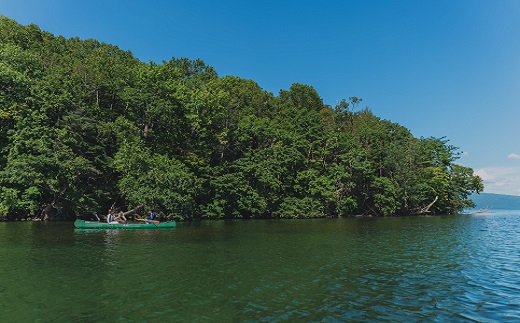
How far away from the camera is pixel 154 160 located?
4856cm

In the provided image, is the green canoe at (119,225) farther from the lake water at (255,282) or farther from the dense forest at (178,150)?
the lake water at (255,282)

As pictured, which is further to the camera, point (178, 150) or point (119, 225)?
point (178, 150)

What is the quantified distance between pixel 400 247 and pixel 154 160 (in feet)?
120

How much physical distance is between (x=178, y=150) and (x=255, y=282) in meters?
46.9

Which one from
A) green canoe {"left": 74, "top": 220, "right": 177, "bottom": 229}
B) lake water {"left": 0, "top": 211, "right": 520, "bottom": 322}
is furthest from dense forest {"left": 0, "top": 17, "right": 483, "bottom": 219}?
lake water {"left": 0, "top": 211, "right": 520, "bottom": 322}

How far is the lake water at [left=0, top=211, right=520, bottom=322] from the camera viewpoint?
10.5 metres

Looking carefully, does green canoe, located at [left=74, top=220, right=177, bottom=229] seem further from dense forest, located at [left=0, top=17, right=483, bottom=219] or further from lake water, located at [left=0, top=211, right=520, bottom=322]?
lake water, located at [left=0, top=211, right=520, bottom=322]

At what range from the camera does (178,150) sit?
191 feet

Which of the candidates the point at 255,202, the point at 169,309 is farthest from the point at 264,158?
the point at 169,309

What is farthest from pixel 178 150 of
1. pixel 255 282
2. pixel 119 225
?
pixel 255 282

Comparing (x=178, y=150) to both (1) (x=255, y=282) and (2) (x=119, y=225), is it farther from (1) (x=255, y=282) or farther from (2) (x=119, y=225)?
(1) (x=255, y=282)

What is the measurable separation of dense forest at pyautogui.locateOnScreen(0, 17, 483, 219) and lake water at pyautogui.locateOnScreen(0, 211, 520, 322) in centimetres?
2197

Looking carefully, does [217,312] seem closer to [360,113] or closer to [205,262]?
[205,262]

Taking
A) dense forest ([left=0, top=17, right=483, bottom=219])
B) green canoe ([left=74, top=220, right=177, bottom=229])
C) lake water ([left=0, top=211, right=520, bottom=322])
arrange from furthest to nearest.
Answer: dense forest ([left=0, top=17, right=483, bottom=219]) → green canoe ([left=74, top=220, right=177, bottom=229]) → lake water ([left=0, top=211, right=520, bottom=322])
